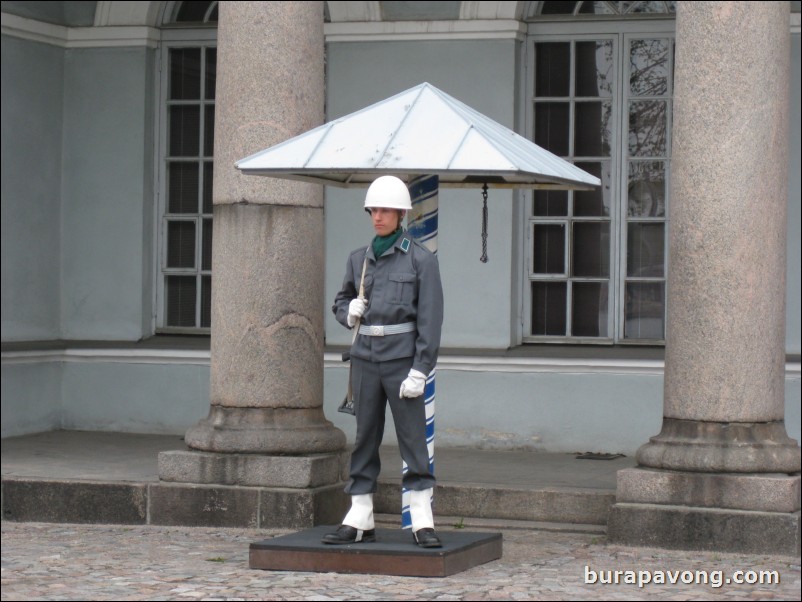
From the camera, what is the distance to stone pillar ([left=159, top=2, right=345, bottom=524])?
376 inches

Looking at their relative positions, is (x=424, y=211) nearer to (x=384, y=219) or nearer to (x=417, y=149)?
(x=384, y=219)

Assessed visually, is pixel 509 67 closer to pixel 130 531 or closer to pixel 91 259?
pixel 91 259

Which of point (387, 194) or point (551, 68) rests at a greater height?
point (551, 68)

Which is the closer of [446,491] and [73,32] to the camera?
[446,491]

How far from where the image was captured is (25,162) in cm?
1317

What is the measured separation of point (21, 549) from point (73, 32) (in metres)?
6.03

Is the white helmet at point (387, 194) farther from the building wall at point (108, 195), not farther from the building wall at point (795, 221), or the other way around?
the building wall at point (108, 195)

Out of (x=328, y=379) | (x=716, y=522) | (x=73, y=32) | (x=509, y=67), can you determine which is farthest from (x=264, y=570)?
(x=73, y=32)

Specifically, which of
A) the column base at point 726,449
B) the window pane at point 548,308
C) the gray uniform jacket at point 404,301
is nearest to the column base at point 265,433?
the gray uniform jacket at point 404,301

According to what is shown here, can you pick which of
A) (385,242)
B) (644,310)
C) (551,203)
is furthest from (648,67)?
(385,242)

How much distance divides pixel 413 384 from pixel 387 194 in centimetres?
98

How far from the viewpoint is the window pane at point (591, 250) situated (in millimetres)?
12555

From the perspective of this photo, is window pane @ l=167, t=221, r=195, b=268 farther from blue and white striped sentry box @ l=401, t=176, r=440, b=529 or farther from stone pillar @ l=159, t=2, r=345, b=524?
blue and white striped sentry box @ l=401, t=176, r=440, b=529

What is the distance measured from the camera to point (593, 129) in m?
12.6
